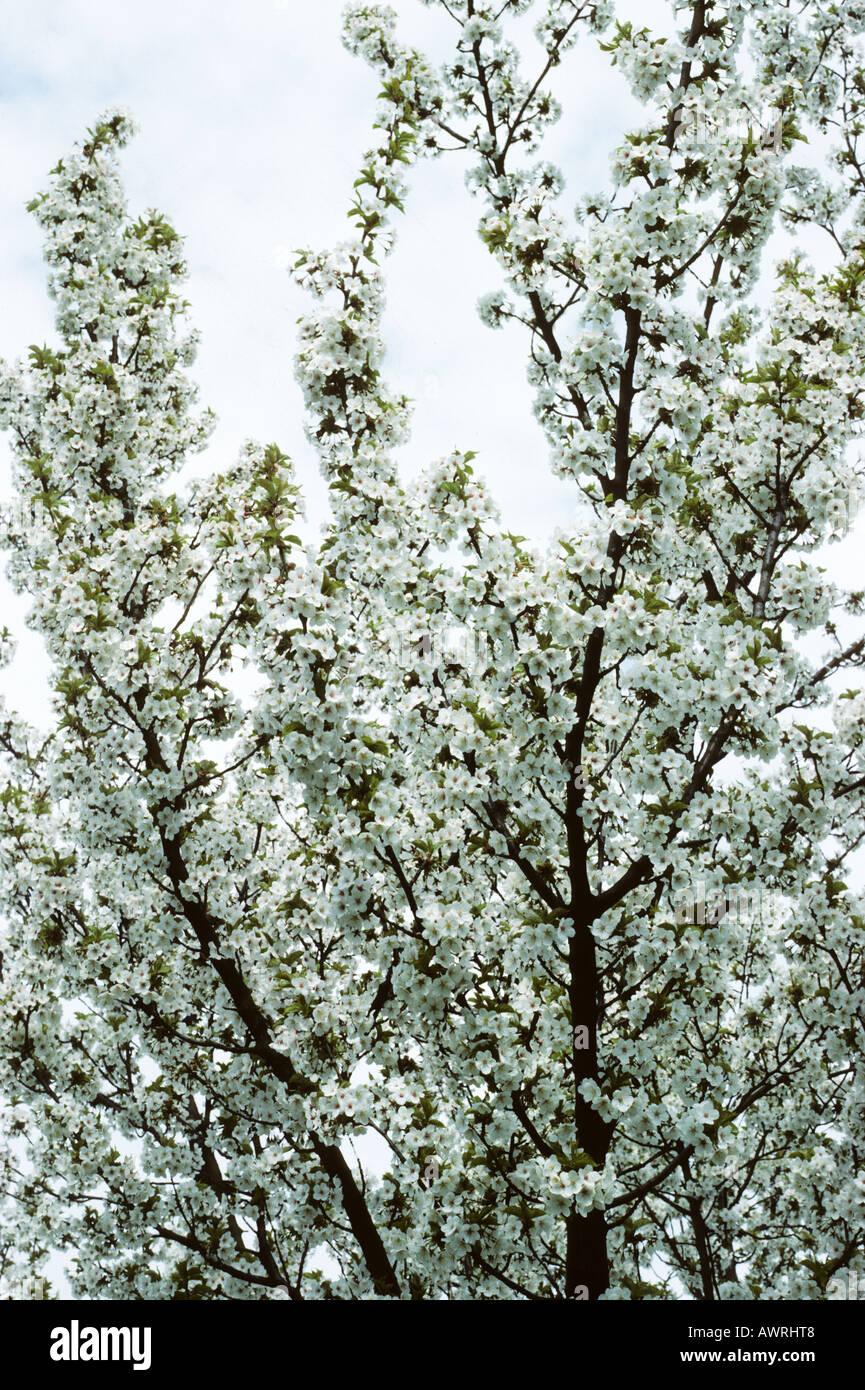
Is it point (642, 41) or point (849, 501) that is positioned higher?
point (642, 41)

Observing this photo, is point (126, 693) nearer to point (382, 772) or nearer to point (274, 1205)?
point (382, 772)

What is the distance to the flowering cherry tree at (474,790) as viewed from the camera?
7656 mm

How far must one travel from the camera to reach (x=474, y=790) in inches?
298

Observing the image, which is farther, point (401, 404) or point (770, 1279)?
point (770, 1279)

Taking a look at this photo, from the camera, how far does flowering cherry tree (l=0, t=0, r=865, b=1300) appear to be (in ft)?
25.1

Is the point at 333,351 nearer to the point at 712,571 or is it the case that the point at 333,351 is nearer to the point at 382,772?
the point at 382,772

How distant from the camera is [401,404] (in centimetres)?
851
